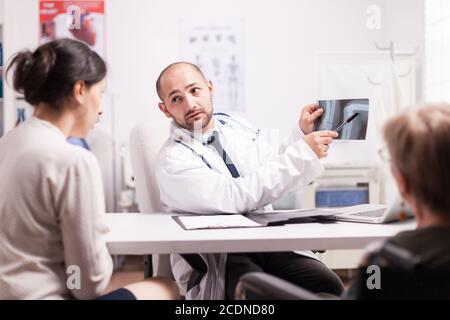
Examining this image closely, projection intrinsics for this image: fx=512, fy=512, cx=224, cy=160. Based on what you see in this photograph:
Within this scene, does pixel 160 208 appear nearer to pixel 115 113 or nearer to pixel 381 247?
pixel 381 247

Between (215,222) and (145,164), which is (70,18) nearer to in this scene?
(145,164)

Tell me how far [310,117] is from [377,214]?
1.11 ft

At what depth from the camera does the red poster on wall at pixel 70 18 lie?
1.78 m

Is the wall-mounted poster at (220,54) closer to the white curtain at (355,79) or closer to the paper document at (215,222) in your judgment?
the white curtain at (355,79)

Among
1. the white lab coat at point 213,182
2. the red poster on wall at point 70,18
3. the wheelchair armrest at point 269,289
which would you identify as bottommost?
the wheelchair armrest at point 269,289

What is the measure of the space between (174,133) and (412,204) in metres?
0.91

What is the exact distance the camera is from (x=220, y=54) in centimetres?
327

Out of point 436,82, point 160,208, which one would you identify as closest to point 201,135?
point 160,208

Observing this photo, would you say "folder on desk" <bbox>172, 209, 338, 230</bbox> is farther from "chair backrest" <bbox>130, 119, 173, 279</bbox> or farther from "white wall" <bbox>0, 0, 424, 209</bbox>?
"white wall" <bbox>0, 0, 424, 209</bbox>

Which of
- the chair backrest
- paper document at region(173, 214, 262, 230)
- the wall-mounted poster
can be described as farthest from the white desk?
the wall-mounted poster

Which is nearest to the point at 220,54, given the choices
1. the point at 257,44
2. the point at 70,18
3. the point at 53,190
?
the point at 257,44

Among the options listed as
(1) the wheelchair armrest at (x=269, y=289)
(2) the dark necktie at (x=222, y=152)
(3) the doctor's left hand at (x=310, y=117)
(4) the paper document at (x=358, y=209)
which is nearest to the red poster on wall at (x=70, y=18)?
(2) the dark necktie at (x=222, y=152)

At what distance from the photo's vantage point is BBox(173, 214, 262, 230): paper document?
46.5 inches

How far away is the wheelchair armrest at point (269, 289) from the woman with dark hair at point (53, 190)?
0.28 metres
